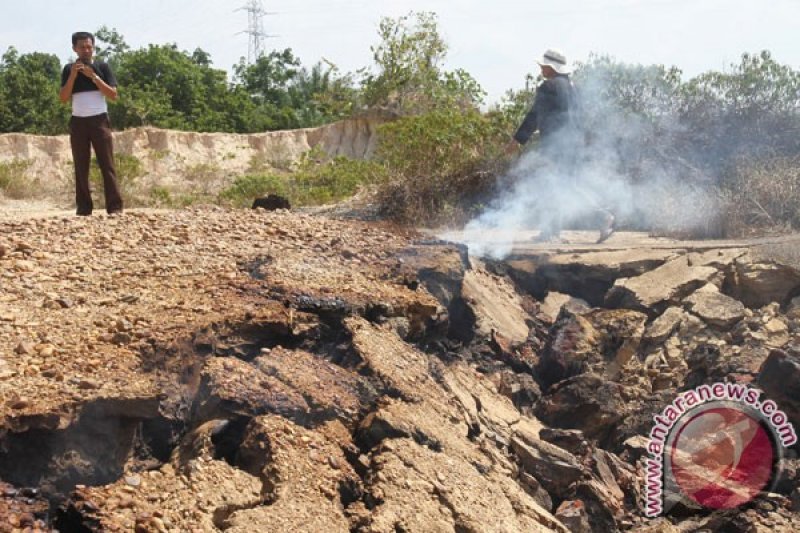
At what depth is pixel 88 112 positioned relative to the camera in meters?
7.88

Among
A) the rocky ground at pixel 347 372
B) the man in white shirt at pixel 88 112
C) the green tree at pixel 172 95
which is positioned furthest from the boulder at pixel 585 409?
the green tree at pixel 172 95

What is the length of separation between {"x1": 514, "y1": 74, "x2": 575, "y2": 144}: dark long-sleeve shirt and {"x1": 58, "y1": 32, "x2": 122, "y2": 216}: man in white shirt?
3677 mm

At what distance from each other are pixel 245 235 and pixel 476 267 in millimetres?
2538

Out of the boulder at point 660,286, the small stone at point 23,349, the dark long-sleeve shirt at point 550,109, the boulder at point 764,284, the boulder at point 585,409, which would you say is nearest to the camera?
the small stone at point 23,349

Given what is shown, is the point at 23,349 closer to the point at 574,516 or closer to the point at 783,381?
the point at 574,516

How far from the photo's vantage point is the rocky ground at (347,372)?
4.53 metres

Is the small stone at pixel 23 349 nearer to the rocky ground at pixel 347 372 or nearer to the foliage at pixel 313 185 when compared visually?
the rocky ground at pixel 347 372

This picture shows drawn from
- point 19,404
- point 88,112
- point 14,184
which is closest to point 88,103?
point 88,112

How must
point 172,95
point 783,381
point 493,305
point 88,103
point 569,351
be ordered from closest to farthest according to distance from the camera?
point 783,381 → point 88,103 → point 569,351 → point 493,305 → point 172,95

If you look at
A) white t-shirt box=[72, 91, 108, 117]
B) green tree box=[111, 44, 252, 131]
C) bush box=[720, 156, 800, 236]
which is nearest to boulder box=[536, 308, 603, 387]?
bush box=[720, 156, 800, 236]

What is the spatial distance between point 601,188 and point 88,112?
541 cm

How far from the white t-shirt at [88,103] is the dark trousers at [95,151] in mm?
40

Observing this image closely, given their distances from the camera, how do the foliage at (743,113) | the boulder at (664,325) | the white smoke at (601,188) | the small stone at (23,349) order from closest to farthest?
the small stone at (23,349) < the boulder at (664,325) < the white smoke at (601,188) < the foliage at (743,113)

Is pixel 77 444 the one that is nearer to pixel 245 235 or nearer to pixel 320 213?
pixel 245 235
